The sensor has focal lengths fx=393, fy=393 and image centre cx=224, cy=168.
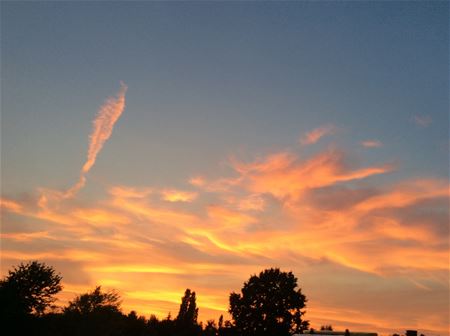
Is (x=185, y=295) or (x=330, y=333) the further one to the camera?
(x=185, y=295)

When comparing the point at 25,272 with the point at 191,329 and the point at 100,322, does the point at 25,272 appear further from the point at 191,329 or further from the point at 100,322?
the point at 191,329

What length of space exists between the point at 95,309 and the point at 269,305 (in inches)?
1807

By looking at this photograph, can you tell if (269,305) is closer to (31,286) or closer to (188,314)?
(31,286)

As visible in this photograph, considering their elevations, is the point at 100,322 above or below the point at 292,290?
below

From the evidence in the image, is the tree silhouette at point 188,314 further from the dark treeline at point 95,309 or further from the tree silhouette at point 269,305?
the tree silhouette at point 269,305

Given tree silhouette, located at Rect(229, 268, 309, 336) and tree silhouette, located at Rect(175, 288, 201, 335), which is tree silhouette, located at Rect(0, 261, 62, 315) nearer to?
tree silhouette, located at Rect(229, 268, 309, 336)

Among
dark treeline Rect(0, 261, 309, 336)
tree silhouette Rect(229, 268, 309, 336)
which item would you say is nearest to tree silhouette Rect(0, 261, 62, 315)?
dark treeline Rect(0, 261, 309, 336)

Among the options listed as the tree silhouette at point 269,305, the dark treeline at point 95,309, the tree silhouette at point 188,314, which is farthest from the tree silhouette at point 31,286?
the tree silhouette at point 188,314

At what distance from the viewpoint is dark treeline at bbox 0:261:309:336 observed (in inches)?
2312

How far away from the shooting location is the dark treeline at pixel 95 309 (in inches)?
2312

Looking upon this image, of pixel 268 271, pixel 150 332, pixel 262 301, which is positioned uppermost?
pixel 268 271

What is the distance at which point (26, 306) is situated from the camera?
6062 cm

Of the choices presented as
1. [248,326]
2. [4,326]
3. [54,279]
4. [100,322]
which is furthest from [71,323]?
[248,326]

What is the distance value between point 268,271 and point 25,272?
42.5m
